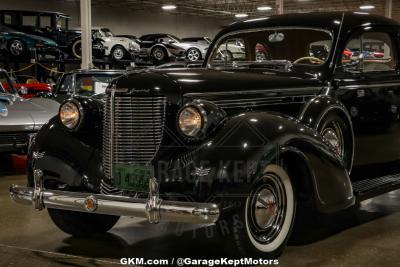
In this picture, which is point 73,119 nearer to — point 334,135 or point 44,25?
point 334,135

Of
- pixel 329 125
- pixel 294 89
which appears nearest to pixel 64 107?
pixel 294 89

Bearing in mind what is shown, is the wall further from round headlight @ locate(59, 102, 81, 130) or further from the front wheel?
round headlight @ locate(59, 102, 81, 130)

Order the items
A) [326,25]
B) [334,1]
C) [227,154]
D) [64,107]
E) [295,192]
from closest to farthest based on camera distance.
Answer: [227,154] → [295,192] → [64,107] → [326,25] → [334,1]

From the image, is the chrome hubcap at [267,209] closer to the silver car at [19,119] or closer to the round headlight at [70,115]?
the round headlight at [70,115]

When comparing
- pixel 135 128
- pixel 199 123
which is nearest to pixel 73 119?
pixel 135 128

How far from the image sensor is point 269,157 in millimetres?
3578

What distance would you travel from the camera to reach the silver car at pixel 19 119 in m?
7.66

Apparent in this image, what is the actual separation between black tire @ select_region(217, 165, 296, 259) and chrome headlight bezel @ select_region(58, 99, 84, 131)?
147 centimetres

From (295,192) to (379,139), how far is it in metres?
1.55

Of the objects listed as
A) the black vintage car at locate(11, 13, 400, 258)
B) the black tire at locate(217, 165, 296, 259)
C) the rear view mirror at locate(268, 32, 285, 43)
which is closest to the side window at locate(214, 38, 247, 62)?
the rear view mirror at locate(268, 32, 285, 43)

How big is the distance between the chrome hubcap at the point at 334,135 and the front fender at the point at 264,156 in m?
0.52

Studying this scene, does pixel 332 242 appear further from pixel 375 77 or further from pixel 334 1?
pixel 334 1

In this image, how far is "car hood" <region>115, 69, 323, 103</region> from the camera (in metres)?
3.84

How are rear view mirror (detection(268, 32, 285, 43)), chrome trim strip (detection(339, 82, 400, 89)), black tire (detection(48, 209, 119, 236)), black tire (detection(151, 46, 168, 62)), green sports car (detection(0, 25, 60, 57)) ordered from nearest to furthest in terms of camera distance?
black tire (detection(48, 209, 119, 236)) < chrome trim strip (detection(339, 82, 400, 89)) < rear view mirror (detection(268, 32, 285, 43)) < green sports car (detection(0, 25, 60, 57)) < black tire (detection(151, 46, 168, 62))
